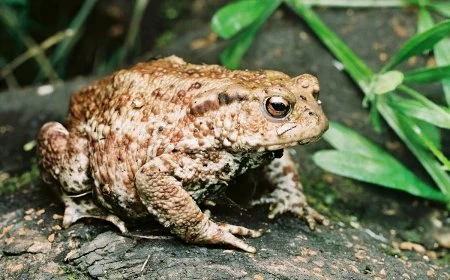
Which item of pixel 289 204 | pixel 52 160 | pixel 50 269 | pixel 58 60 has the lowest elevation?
pixel 50 269

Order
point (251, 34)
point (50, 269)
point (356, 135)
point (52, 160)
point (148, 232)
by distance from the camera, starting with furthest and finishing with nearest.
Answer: point (251, 34) → point (356, 135) → point (52, 160) → point (148, 232) → point (50, 269)

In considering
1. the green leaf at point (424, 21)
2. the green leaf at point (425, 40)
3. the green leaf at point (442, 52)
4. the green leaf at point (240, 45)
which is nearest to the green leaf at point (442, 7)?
the green leaf at point (424, 21)

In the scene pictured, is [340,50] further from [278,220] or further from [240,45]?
[278,220]

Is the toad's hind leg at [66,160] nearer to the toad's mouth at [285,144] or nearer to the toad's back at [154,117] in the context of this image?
the toad's back at [154,117]

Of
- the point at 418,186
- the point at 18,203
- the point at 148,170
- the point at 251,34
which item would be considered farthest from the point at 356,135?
the point at 18,203

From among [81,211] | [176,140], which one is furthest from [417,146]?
[81,211]

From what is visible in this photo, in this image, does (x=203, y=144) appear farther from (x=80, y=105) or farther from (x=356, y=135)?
(x=356, y=135)
